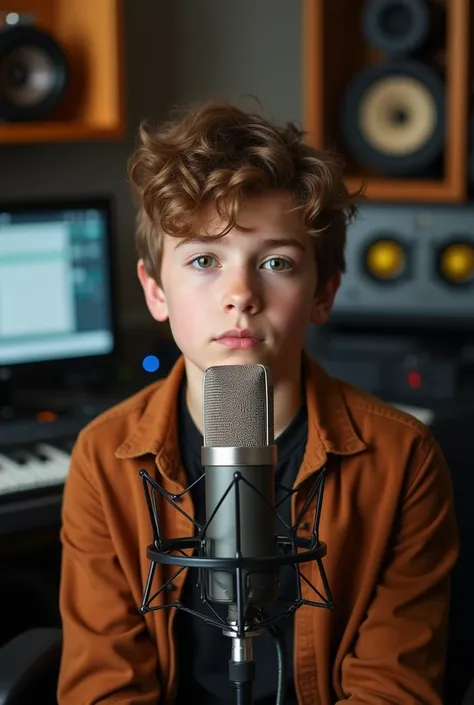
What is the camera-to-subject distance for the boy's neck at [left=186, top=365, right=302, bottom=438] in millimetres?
1449

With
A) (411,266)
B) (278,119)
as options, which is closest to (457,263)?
(411,266)

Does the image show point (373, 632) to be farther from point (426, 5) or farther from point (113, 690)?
point (426, 5)

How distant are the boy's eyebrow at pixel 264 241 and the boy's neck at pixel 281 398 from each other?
173mm

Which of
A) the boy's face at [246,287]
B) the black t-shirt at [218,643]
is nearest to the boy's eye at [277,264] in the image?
the boy's face at [246,287]

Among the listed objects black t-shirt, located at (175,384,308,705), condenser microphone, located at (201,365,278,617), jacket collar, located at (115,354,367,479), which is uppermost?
condenser microphone, located at (201,365,278,617)

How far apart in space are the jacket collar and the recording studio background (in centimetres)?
60

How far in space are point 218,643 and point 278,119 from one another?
5.54 feet

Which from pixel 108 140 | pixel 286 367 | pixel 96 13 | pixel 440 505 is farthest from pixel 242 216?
pixel 108 140

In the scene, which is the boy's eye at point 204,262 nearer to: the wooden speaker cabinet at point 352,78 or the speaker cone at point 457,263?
the wooden speaker cabinet at point 352,78

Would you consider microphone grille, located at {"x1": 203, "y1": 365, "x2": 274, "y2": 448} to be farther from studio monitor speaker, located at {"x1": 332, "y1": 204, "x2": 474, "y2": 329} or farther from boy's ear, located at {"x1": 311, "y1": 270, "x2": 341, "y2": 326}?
studio monitor speaker, located at {"x1": 332, "y1": 204, "x2": 474, "y2": 329}

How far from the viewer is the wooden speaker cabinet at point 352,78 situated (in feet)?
7.96

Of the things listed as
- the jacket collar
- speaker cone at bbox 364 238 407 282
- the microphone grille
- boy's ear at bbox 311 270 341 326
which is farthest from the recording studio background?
the microphone grille

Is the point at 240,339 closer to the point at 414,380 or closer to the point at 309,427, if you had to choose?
the point at 309,427

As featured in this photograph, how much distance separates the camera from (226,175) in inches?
52.1
